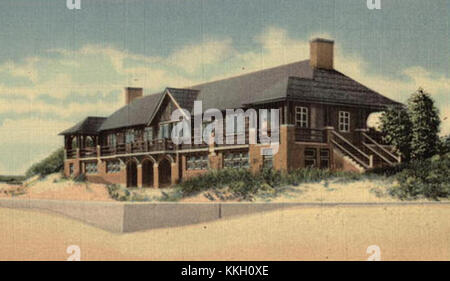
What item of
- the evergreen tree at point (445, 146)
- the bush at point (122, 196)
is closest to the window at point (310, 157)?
the evergreen tree at point (445, 146)

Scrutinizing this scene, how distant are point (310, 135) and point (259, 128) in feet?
7.81

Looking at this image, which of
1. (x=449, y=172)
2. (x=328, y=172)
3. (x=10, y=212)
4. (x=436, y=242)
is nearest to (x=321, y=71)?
(x=328, y=172)

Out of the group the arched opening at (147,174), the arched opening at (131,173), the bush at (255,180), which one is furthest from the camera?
the arched opening at (147,174)

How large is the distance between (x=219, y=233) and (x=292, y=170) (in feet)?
21.7

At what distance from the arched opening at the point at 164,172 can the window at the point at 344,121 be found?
35.2 feet

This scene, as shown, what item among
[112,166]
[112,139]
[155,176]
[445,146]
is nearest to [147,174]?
[155,176]

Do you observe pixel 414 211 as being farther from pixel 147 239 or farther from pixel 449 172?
pixel 147 239

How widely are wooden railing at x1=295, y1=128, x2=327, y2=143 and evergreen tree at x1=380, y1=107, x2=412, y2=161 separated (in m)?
2.85

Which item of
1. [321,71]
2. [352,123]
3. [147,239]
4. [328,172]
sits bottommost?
[147,239]

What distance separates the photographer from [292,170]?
24250 mm

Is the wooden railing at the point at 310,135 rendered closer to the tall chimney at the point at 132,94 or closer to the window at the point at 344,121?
the window at the point at 344,121

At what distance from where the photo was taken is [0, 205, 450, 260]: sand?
16859 mm

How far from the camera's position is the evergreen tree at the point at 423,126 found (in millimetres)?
25219

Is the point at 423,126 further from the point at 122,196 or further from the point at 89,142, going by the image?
the point at 89,142
